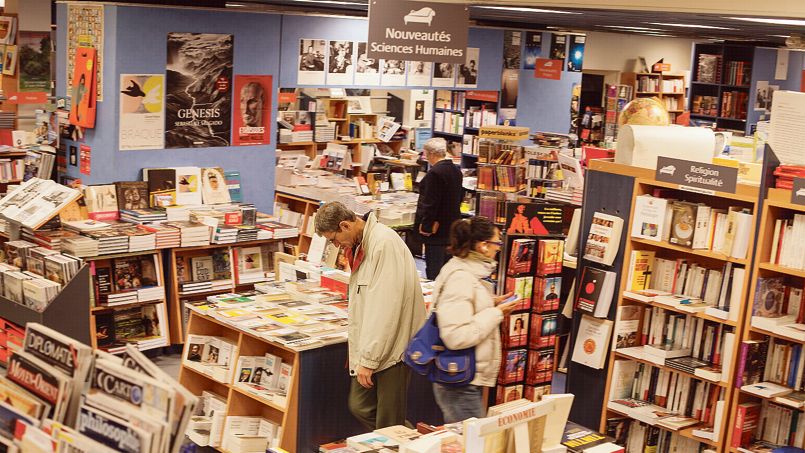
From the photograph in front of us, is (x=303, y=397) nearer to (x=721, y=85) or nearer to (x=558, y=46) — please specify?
(x=558, y=46)

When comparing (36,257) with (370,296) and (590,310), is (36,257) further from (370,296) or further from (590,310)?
(590,310)

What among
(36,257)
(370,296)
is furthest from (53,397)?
(36,257)

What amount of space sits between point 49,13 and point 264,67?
24.5ft

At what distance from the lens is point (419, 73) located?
11.4 meters

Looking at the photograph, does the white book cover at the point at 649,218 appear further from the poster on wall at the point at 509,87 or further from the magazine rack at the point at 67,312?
the poster on wall at the point at 509,87

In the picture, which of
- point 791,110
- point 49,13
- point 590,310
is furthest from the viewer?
point 49,13

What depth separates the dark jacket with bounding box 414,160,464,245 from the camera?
873 cm

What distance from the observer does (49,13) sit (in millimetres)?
14992

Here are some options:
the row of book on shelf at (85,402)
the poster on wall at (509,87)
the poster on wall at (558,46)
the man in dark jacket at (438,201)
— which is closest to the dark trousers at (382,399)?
the row of book on shelf at (85,402)

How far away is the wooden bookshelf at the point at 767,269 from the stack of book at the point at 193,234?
4.38 meters

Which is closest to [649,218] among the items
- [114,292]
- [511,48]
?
[114,292]

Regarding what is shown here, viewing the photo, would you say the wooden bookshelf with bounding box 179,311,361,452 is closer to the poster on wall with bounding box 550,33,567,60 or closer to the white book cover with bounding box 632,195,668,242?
the white book cover with bounding box 632,195,668,242

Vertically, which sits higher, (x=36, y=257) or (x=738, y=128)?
(x=738, y=128)

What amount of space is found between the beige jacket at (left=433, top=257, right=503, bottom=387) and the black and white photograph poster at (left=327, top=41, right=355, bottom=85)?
563 cm
